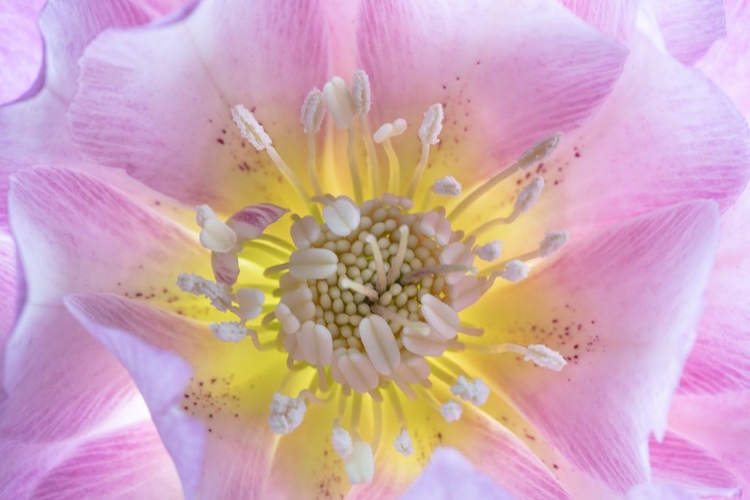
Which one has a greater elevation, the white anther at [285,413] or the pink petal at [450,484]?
the pink petal at [450,484]

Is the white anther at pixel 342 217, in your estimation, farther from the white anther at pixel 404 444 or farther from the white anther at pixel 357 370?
the white anther at pixel 404 444

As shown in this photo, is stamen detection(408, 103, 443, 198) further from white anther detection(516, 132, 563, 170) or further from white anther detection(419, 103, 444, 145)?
white anther detection(516, 132, 563, 170)

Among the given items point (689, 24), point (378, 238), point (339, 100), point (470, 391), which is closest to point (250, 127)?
point (339, 100)

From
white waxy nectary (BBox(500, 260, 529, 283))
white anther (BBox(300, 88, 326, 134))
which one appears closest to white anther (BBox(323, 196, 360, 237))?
white anther (BBox(300, 88, 326, 134))

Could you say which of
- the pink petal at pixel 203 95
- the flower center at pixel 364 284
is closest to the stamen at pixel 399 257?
the flower center at pixel 364 284

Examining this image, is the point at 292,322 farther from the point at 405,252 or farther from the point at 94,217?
the point at 94,217

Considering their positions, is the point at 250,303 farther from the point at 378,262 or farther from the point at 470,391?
the point at 470,391
